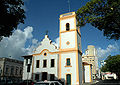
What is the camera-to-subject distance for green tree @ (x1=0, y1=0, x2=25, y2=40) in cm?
1391

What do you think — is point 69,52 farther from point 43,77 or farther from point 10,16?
point 10,16

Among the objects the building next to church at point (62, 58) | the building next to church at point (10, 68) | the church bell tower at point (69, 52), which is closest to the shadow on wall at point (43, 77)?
the building next to church at point (62, 58)

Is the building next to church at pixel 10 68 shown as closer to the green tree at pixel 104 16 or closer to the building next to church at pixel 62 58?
the building next to church at pixel 62 58

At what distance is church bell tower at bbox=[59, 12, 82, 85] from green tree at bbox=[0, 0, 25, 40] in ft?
46.2

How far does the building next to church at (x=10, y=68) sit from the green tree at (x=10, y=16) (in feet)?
90.8

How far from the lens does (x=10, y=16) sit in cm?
1455

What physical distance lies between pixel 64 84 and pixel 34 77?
7767 mm

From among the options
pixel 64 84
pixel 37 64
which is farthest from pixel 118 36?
pixel 37 64

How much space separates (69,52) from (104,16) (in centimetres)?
1415

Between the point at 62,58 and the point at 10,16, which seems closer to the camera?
the point at 10,16

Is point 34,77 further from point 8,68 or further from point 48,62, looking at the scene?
point 8,68

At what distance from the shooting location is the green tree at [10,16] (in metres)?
13.9

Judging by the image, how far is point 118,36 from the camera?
624 inches

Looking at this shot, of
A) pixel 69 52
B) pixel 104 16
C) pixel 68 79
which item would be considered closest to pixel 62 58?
pixel 69 52
